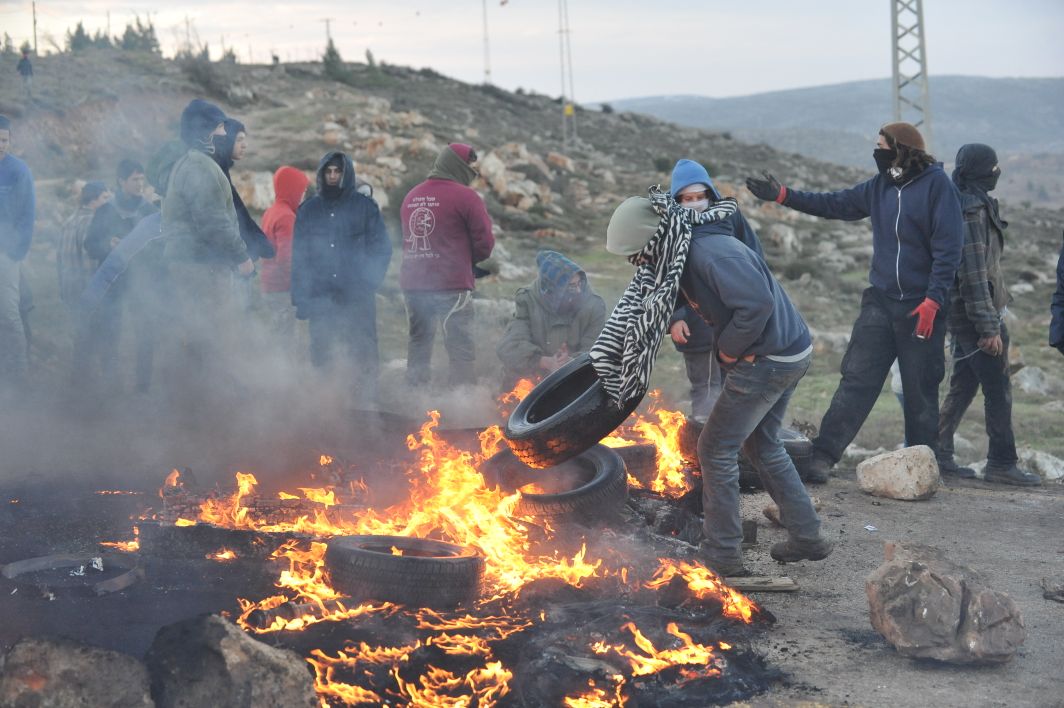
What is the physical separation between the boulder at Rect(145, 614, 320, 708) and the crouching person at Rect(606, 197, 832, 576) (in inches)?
99.6

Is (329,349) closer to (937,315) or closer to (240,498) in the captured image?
(240,498)

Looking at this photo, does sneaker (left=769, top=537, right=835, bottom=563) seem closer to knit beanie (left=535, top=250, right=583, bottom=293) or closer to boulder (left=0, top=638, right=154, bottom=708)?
knit beanie (left=535, top=250, right=583, bottom=293)

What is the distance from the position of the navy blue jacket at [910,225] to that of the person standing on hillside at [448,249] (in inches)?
113

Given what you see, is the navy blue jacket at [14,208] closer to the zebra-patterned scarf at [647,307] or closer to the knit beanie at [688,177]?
the knit beanie at [688,177]

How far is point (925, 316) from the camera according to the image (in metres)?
7.23

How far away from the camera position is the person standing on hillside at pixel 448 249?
8.93 m

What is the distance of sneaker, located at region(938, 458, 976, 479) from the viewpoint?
8.30 m

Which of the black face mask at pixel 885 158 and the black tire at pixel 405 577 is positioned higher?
the black face mask at pixel 885 158

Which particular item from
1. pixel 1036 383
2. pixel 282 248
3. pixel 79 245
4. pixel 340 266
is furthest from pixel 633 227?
pixel 1036 383

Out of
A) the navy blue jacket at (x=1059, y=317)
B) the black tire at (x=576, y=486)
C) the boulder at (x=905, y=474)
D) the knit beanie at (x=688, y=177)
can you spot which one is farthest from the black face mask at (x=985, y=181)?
the black tire at (x=576, y=486)

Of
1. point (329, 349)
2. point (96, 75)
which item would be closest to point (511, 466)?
point (329, 349)

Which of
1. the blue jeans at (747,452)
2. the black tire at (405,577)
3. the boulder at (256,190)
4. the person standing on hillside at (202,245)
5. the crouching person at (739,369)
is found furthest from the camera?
the boulder at (256,190)

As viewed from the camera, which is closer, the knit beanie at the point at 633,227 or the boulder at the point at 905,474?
the knit beanie at the point at 633,227

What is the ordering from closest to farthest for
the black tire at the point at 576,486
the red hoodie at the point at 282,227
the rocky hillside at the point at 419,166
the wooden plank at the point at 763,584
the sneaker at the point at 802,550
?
the wooden plank at the point at 763,584 → the sneaker at the point at 802,550 → the black tire at the point at 576,486 → the red hoodie at the point at 282,227 → the rocky hillside at the point at 419,166
